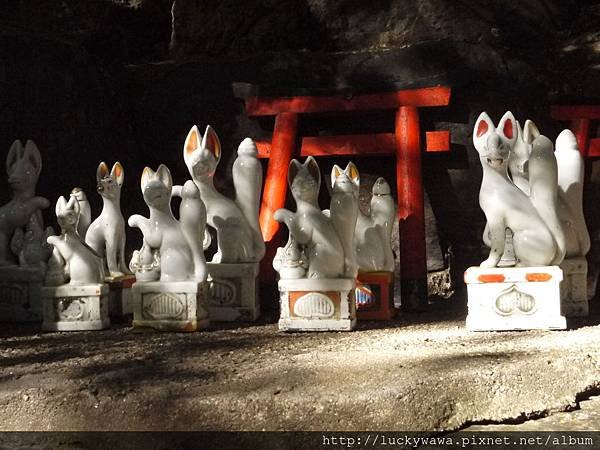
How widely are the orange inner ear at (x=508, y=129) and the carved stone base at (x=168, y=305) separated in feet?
6.52

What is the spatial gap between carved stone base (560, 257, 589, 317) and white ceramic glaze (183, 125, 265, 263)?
A: 6.42 feet

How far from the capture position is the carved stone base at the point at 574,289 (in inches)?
191

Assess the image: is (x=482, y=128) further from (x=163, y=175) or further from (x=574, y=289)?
(x=163, y=175)

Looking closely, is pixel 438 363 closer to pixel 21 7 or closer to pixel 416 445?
pixel 416 445

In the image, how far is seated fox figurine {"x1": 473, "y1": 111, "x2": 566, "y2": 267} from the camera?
4.29 m

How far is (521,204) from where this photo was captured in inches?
171

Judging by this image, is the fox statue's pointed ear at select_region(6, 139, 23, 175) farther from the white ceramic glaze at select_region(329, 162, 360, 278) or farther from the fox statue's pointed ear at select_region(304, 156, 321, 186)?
the white ceramic glaze at select_region(329, 162, 360, 278)

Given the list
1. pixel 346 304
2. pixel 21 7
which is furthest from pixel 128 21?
pixel 346 304

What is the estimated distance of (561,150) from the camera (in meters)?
5.04

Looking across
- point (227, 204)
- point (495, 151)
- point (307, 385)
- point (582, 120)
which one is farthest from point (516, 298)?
point (582, 120)

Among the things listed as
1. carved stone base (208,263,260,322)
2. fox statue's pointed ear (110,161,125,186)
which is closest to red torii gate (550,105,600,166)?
carved stone base (208,263,260,322)

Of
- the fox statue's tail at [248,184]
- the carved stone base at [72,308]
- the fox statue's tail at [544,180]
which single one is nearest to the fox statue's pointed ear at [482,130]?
the fox statue's tail at [544,180]

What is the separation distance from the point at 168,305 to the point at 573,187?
8.68ft

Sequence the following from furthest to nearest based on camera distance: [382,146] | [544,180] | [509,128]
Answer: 1. [382,146]
2. [509,128]
3. [544,180]
